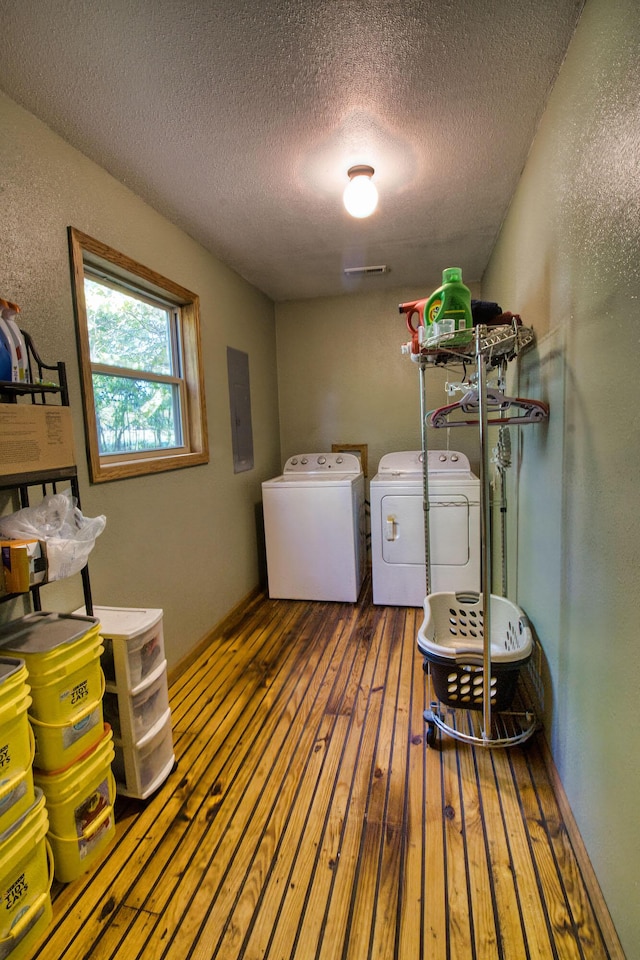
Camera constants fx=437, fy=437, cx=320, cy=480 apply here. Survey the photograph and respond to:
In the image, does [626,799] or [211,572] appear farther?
[211,572]

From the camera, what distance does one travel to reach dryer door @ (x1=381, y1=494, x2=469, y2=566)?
288cm

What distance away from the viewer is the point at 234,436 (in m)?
3.10

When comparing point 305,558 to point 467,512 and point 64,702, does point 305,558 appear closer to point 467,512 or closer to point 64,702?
point 467,512

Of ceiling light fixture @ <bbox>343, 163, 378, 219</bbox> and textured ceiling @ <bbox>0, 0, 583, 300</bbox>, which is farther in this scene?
ceiling light fixture @ <bbox>343, 163, 378, 219</bbox>

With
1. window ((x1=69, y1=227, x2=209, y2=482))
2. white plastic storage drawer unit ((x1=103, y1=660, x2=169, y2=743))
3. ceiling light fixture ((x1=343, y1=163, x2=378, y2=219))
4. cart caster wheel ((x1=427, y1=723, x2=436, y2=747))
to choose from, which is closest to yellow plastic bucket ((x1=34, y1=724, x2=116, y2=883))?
white plastic storage drawer unit ((x1=103, y1=660, x2=169, y2=743))

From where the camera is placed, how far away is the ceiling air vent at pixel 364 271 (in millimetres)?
3191

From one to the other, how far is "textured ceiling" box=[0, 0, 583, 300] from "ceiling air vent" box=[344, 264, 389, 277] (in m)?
0.79

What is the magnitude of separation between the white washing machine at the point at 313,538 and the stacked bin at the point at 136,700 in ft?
5.39

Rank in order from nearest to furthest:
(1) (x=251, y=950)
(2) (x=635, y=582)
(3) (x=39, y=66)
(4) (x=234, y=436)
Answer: (2) (x=635, y=582) → (1) (x=251, y=950) → (3) (x=39, y=66) → (4) (x=234, y=436)

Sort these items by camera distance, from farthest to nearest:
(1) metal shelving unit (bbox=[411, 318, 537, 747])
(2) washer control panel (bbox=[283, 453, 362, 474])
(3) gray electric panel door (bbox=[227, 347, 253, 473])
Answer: (2) washer control panel (bbox=[283, 453, 362, 474]) → (3) gray electric panel door (bbox=[227, 347, 253, 473]) → (1) metal shelving unit (bbox=[411, 318, 537, 747])

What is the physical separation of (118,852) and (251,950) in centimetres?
53

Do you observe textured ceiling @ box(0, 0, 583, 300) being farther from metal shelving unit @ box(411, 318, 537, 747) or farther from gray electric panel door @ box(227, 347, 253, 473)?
gray electric panel door @ box(227, 347, 253, 473)

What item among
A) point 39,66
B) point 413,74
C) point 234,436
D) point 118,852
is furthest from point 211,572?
point 413,74

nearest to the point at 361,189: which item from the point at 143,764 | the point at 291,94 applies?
the point at 291,94
